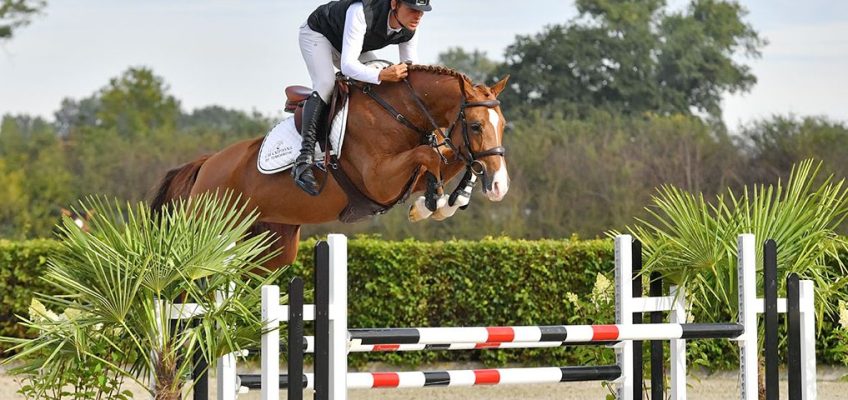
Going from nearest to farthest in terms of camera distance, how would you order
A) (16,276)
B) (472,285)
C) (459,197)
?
(459,197)
(472,285)
(16,276)

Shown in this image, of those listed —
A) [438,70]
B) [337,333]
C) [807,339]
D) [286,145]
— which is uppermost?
[438,70]

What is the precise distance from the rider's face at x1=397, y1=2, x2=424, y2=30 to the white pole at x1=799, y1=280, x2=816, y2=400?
2.33 meters

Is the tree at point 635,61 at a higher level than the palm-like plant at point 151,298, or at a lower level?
higher

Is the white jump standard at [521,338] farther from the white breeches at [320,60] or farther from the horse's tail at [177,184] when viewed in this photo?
the horse's tail at [177,184]

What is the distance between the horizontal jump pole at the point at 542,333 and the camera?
4.77 m

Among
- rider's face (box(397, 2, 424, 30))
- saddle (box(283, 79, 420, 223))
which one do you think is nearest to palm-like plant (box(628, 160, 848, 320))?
saddle (box(283, 79, 420, 223))

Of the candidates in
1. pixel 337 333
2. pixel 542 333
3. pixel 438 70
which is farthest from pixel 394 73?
pixel 337 333

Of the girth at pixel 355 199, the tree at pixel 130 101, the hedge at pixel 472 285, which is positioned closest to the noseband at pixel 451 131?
the girth at pixel 355 199

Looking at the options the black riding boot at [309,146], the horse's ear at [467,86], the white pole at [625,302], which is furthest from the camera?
the black riding boot at [309,146]

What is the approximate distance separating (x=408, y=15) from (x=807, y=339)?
253 centimetres

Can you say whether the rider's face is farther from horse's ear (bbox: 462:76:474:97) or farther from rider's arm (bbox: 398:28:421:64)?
horse's ear (bbox: 462:76:474:97)

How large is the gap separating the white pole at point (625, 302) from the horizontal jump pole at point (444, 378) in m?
0.23

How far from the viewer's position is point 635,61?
35.1 m

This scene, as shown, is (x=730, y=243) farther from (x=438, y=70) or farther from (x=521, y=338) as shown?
(x=438, y=70)
